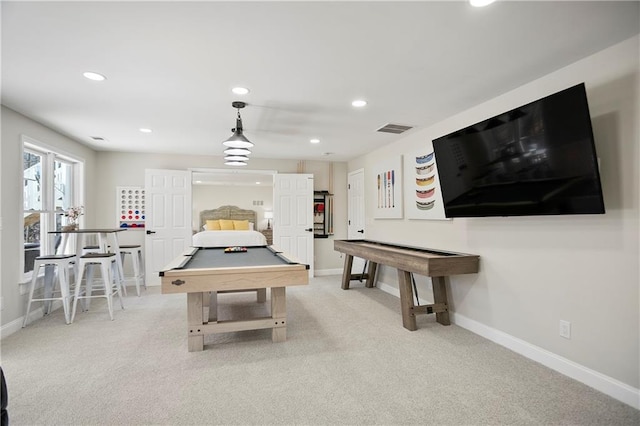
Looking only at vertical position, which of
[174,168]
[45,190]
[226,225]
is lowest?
[226,225]

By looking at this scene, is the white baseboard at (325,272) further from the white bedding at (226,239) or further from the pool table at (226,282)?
the pool table at (226,282)

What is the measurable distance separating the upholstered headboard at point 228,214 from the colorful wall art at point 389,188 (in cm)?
512

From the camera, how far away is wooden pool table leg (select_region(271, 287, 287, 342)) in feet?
9.46

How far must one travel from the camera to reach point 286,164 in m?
6.13

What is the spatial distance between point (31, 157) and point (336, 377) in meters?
4.17

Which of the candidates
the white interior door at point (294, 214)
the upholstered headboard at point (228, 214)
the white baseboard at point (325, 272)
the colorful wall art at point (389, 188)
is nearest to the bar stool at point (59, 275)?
the white interior door at point (294, 214)

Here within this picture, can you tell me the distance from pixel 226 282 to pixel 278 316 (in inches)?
26.0

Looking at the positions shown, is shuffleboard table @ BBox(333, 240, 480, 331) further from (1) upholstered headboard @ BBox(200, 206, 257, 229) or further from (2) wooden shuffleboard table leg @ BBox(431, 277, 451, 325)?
(1) upholstered headboard @ BBox(200, 206, 257, 229)

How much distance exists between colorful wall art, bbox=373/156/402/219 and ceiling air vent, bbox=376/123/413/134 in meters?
0.47

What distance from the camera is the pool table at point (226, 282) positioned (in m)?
2.44

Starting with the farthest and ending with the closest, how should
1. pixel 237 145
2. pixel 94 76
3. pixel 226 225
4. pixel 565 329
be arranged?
pixel 226 225 < pixel 237 145 < pixel 94 76 < pixel 565 329

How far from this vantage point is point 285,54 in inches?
84.4

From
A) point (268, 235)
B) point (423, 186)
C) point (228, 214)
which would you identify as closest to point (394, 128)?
point (423, 186)

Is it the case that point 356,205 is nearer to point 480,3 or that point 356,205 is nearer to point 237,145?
point 237,145
